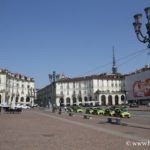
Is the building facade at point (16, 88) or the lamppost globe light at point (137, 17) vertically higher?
the building facade at point (16, 88)

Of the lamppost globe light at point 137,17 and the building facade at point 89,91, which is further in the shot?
the building facade at point 89,91

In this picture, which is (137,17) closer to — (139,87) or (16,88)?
(139,87)

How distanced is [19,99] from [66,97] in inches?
829

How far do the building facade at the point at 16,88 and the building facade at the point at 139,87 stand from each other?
3977 cm

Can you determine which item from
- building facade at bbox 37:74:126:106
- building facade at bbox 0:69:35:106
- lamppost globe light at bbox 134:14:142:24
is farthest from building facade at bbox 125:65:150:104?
lamppost globe light at bbox 134:14:142:24

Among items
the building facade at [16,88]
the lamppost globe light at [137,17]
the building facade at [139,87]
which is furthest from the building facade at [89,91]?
the lamppost globe light at [137,17]

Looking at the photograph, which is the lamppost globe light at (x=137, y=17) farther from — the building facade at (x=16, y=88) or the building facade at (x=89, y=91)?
the building facade at (x=89, y=91)

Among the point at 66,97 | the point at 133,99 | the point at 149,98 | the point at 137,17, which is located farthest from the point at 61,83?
the point at 137,17

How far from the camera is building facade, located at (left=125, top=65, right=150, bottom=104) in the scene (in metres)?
119

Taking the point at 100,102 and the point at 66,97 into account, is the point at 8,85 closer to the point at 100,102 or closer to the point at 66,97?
the point at 66,97

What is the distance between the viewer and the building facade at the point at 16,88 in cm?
13098

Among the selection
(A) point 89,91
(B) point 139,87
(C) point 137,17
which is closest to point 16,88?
(A) point 89,91

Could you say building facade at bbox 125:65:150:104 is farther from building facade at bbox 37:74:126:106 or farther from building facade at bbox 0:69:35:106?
building facade at bbox 0:69:35:106

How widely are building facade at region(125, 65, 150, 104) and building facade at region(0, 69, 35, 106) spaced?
39772 mm
